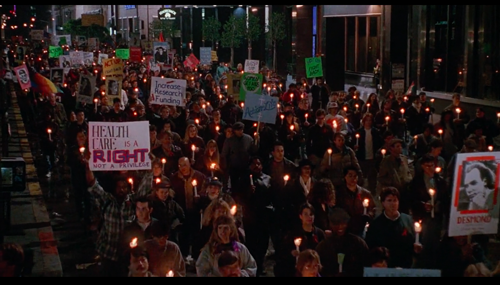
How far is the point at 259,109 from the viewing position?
13.4 meters

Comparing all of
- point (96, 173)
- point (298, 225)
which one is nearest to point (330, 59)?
point (96, 173)

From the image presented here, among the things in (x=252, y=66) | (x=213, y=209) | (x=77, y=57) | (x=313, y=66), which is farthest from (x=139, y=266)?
(x=77, y=57)

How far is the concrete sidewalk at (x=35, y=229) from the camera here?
9.66 metres

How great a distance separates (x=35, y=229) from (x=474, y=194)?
23.2 ft

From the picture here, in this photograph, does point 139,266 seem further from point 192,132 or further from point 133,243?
point 192,132

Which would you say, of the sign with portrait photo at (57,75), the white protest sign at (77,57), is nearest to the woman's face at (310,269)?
the sign with portrait photo at (57,75)

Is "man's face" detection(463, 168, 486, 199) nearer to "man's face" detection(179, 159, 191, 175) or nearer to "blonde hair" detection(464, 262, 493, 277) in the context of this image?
"blonde hair" detection(464, 262, 493, 277)

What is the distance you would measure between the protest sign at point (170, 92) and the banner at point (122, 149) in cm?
621

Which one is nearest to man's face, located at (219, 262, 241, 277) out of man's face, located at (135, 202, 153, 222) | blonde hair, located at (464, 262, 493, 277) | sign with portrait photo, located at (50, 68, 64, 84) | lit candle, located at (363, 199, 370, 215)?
man's face, located at (135, 202, 153, 222)

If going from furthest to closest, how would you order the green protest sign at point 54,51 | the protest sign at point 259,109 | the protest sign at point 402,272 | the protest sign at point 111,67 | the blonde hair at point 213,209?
the green protest sign at point 54,51, the protest sign at point 111,67, the protest sign at point 259,109, the blonde hair at point 213,209, the protest sign at point 402,272

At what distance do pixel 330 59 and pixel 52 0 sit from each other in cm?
2328

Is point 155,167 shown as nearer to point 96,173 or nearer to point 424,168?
point 96,173

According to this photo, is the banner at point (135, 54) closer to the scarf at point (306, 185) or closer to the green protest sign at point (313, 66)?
the green protest sign at point (313, 66)

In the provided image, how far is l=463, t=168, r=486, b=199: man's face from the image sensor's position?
6992 millimetres
